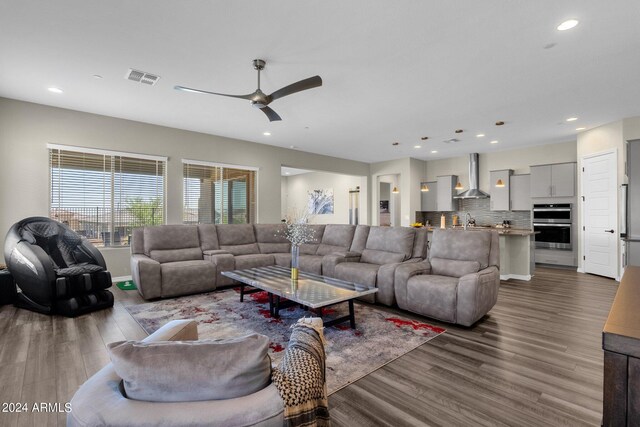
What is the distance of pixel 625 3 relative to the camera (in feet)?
7.84

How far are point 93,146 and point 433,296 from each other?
18.5 feet

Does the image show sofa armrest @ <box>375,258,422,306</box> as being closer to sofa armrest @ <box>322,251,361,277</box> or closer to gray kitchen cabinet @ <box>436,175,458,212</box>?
sofa armrest @ <box>322,251,361,277</box>

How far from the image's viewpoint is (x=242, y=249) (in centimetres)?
569

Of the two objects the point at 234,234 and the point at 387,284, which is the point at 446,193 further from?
the point at 234,234

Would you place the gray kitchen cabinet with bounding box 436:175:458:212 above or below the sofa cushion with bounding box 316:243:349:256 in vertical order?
above

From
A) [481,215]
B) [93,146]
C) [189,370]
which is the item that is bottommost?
[189,370]

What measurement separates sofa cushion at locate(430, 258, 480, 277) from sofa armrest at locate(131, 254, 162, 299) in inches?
146

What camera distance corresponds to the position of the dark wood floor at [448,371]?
6.02 feet

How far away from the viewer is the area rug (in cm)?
248

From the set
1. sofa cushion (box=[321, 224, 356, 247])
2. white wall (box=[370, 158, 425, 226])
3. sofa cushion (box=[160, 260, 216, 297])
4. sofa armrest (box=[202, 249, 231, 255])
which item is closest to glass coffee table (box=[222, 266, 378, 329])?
sofa cushion (box=[160, 260, 216, 297])

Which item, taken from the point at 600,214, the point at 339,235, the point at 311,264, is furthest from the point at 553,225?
the point at 311,264

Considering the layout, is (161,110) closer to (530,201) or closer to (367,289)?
(367,289)

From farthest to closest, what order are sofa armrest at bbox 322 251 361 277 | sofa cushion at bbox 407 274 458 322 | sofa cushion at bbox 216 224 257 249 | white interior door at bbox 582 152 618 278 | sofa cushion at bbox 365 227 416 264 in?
1. sofa cushion at bbox 216 224 257 249
2. white interior door at bbox 582 152 618 278
3. sofa armrest at bbox 322 251 361 277
4. sofa cushion at bbox 365 227 416 264
5. sofa cushion at bbox 407 274 458 322

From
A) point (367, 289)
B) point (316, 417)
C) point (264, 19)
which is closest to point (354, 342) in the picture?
point (367, 289)
